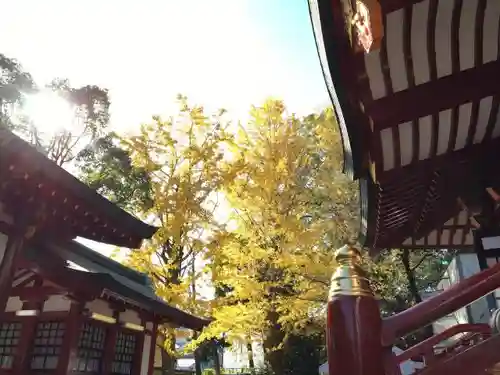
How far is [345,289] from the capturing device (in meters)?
1.65

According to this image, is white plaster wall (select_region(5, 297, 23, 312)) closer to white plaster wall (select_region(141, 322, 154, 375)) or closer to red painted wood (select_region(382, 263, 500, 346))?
white plaster wall (select_region(141, 322, 154, 375))

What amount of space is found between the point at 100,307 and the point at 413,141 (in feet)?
21.0

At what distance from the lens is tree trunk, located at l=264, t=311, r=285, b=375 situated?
40.2 ft

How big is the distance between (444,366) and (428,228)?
17.5ft

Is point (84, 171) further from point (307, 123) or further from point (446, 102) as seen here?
point (446, 102)

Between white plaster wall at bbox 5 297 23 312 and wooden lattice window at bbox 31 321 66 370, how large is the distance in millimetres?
475

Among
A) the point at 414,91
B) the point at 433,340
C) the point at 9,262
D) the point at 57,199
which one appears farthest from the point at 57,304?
the point at 414,91

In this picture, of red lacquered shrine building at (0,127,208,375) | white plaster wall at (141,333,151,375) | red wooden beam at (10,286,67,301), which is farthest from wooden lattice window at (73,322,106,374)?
white plaster wall at (141,333,151,375)

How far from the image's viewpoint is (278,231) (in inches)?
459

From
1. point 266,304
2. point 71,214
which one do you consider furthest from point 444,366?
point 266,304

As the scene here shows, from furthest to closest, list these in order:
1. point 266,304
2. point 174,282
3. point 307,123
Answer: point 307,123
point 174,282
point 266,304

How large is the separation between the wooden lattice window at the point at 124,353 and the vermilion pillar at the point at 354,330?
7611mm

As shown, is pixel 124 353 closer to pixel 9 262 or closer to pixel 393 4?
pixel 9 262

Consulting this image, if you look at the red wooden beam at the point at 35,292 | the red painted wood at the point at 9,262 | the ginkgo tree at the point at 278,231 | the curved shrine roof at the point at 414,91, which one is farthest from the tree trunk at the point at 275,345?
the red painted wood at the point at 9,262
